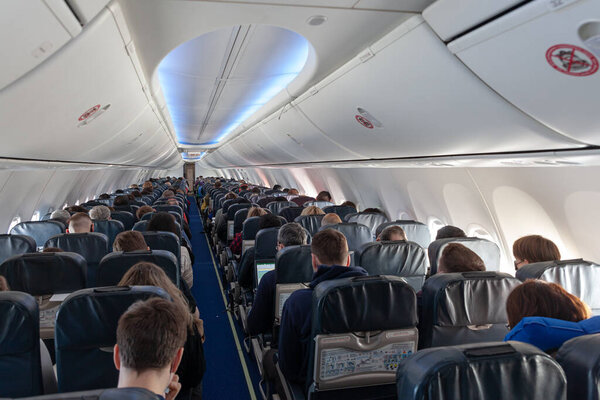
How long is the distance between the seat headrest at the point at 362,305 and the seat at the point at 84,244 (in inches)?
136

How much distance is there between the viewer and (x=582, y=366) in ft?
5.35

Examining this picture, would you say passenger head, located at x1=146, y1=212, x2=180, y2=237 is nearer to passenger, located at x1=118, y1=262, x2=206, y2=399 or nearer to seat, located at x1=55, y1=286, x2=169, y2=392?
passenger, located at x1=118, y1=262, x2=206, y2=399

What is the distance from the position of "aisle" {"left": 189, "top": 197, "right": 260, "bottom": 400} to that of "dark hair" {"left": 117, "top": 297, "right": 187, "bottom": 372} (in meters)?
3.03

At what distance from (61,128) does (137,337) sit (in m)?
3.63

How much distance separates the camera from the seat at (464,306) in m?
2.86

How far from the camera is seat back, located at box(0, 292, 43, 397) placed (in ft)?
7.55

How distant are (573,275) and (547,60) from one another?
73.7 inches

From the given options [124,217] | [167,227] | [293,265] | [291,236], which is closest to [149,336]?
[293,265]

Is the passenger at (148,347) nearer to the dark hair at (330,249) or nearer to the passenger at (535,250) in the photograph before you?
the dark hair at (330,249)

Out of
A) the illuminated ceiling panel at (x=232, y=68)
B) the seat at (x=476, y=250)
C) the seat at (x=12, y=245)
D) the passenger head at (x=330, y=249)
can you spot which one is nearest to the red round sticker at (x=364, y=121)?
the illuminated ceiling panel at (x=232, y=68)

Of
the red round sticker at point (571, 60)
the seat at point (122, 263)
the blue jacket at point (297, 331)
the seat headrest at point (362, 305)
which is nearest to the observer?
the red round sticker at point (571, 60)

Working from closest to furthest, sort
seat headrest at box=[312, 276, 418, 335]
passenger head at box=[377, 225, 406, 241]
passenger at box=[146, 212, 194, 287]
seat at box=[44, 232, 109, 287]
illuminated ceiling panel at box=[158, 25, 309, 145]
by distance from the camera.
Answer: seat headrest at box=[312, 276, 418, 335]
illuminated ceiling panel at box=[158, 25, 309, 145]
seat at box=[44, 232, 109, 287]
passenger head at box=[377, 225, 406, 241]
passenger at box=[146, 212, 194, 287]

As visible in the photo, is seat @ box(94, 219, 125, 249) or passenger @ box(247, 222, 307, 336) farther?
seat @ box(94, 219, 125, 249)

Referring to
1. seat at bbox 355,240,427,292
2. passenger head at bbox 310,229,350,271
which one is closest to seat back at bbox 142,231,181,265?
seat at bbox 355,240,427,292
